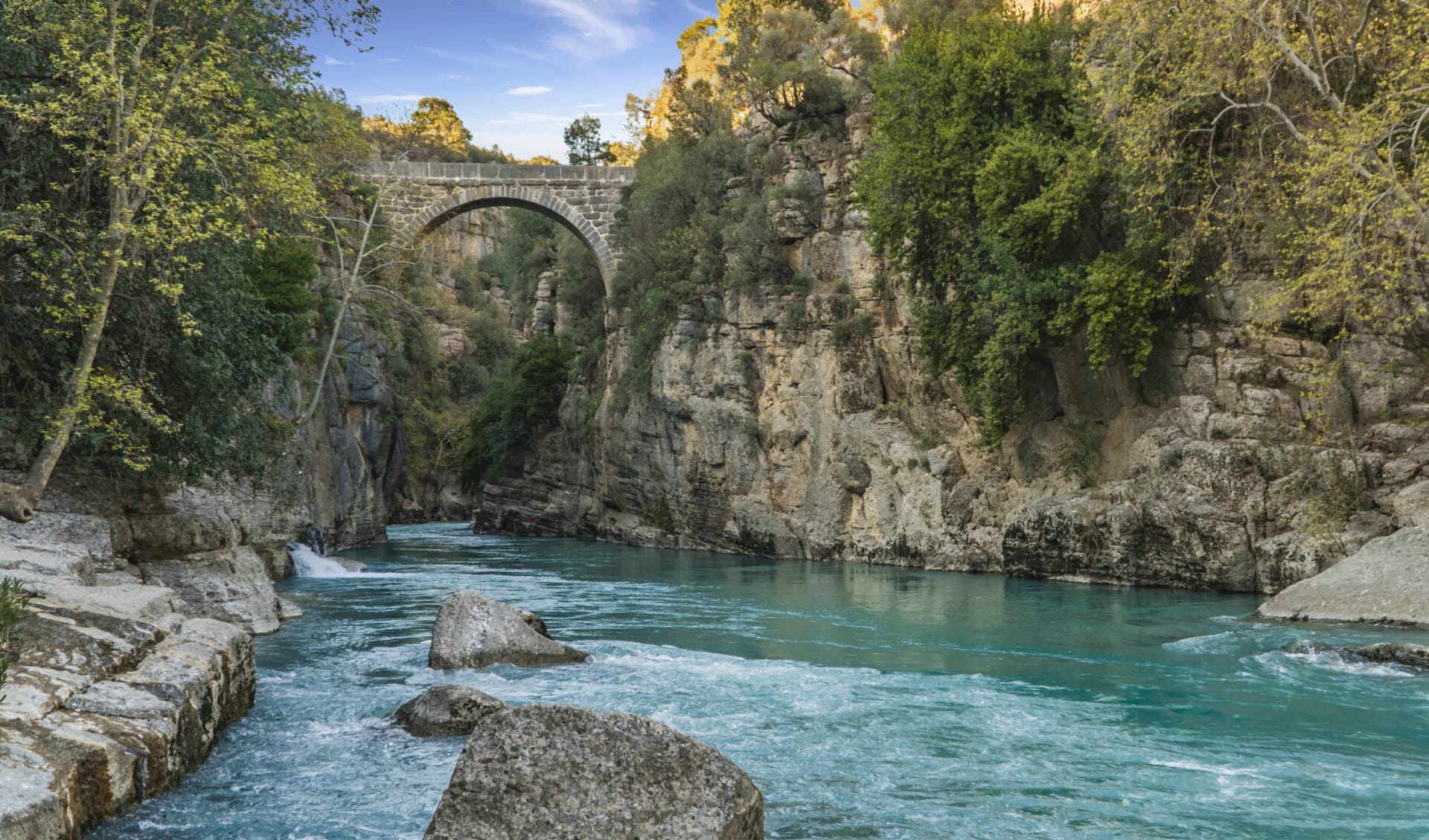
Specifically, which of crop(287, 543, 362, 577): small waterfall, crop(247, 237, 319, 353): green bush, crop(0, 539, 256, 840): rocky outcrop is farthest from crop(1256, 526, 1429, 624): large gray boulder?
crop(247, 237, 319, 353): green bush

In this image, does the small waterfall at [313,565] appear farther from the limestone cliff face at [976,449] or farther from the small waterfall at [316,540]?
the limestone cliff face at [976,449]

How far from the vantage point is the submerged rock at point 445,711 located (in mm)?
8945

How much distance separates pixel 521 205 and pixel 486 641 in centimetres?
3385

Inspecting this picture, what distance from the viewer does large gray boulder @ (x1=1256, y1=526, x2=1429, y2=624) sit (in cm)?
1426

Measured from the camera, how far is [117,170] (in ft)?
39.7

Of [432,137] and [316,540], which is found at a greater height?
[432,137]

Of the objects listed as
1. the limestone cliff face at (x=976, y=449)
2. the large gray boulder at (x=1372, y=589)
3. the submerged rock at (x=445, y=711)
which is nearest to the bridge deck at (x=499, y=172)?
the limestone cliff face at (x=976, y=449)

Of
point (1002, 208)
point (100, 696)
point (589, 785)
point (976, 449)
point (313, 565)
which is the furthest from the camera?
point (976, 449)

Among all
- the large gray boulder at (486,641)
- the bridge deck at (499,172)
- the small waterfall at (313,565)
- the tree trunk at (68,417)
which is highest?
the bridge deck at (499,172)

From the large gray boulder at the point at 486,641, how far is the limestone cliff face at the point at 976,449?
1305 centimetres

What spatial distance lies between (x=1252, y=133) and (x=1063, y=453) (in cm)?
794

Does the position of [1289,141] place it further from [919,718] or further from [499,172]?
[499,172]

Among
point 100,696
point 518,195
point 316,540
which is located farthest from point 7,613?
point 518,195

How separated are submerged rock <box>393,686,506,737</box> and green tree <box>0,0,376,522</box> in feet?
17.6
